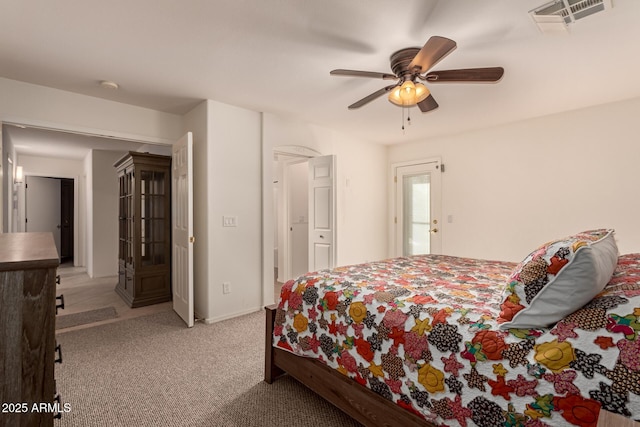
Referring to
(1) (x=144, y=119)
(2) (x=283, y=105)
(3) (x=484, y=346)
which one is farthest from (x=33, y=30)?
(3) (x=484, y=346)

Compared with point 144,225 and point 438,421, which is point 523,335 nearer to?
point 438,421

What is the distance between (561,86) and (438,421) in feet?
10.5

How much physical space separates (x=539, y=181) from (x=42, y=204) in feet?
31.5

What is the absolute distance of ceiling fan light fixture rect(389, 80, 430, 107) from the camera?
2225mm

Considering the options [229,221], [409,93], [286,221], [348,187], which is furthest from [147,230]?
[409,93]

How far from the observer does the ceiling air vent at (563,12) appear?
1.75 metres

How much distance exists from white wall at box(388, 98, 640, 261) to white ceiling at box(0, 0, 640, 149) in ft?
1.20

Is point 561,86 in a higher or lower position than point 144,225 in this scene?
higher

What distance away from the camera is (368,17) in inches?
74.7

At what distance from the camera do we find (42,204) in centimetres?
710

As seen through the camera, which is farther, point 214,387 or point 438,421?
point 214,387

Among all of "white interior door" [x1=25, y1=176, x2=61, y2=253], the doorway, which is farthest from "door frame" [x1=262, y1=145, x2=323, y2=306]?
the doorway

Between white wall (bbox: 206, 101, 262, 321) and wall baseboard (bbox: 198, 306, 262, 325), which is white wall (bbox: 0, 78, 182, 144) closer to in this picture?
white wall (bbox: 206, 101, 262, 321)

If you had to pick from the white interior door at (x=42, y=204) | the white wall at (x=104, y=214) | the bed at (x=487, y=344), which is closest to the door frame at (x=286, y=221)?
the bed at (x=487, y=344)
